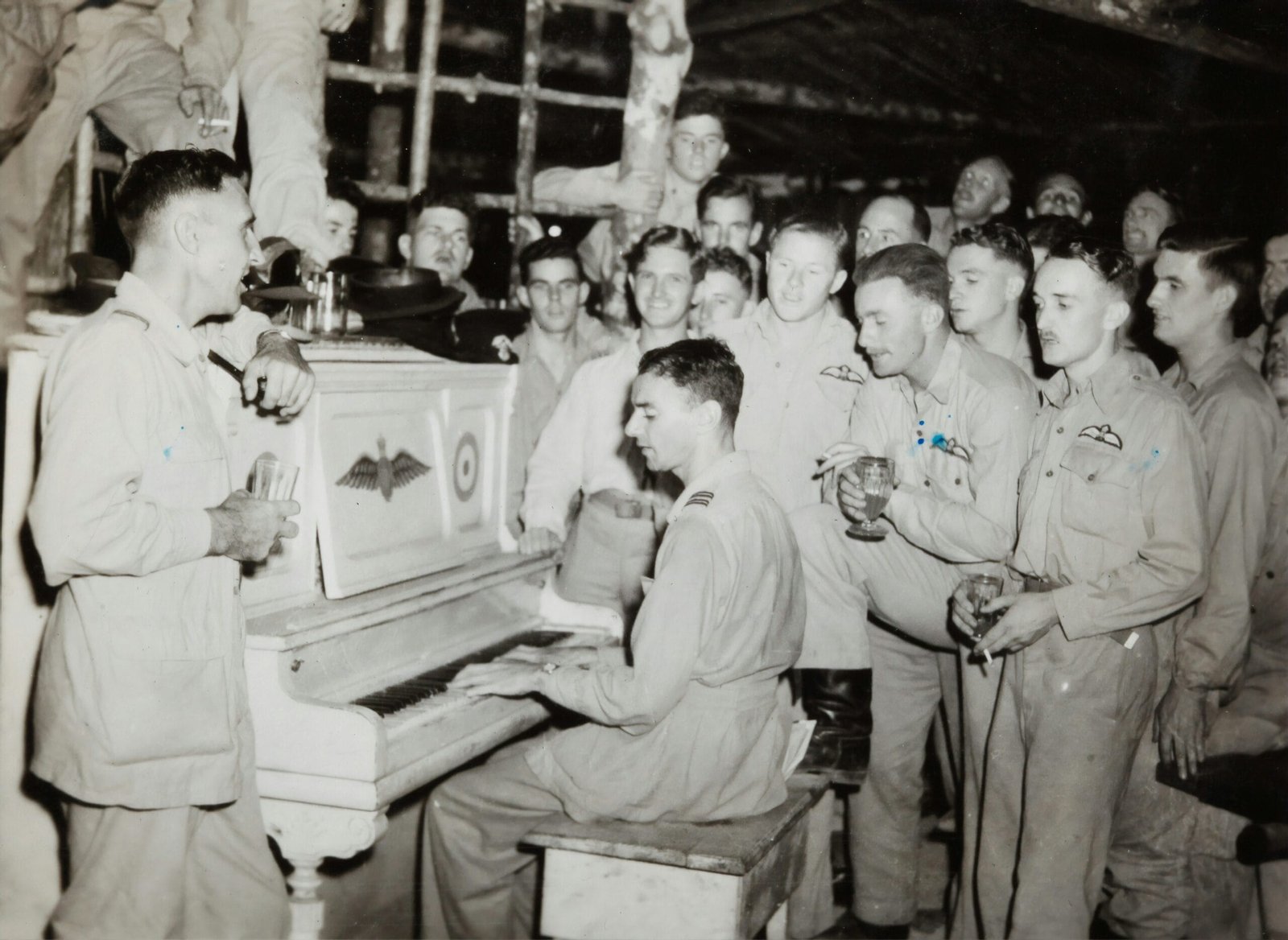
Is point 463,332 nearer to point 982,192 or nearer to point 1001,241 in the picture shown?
point 1001,241

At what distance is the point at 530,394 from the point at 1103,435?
2.37 meters

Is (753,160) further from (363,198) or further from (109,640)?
(109,640)

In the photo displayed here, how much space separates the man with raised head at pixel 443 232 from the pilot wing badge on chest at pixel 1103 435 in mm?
2692

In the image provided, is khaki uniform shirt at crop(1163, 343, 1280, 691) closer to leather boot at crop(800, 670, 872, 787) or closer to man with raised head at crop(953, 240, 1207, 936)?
man with raised head at crop(953, 240, 1207, 936)

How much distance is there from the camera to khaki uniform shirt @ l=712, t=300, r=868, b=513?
3977 mm

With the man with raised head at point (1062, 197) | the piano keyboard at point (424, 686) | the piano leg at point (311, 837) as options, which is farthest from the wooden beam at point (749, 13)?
the piano leg at point (311, 837)

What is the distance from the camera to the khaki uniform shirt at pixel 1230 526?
3.34 meters

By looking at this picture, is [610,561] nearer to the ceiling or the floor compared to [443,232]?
nearer to the floor

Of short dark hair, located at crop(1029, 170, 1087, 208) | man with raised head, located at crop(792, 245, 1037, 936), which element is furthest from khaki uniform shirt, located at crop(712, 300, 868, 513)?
short dark hair, located at crop(1029, 170, 1087, 208)

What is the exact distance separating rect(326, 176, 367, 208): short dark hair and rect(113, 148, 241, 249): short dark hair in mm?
2545

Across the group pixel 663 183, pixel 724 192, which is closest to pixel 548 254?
pixel 724 192

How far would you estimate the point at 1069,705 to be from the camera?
3.20 meters

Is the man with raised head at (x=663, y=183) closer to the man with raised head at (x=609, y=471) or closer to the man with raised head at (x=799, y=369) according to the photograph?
the man with raised head at (x=609, y=471)

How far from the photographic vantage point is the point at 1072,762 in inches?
125
